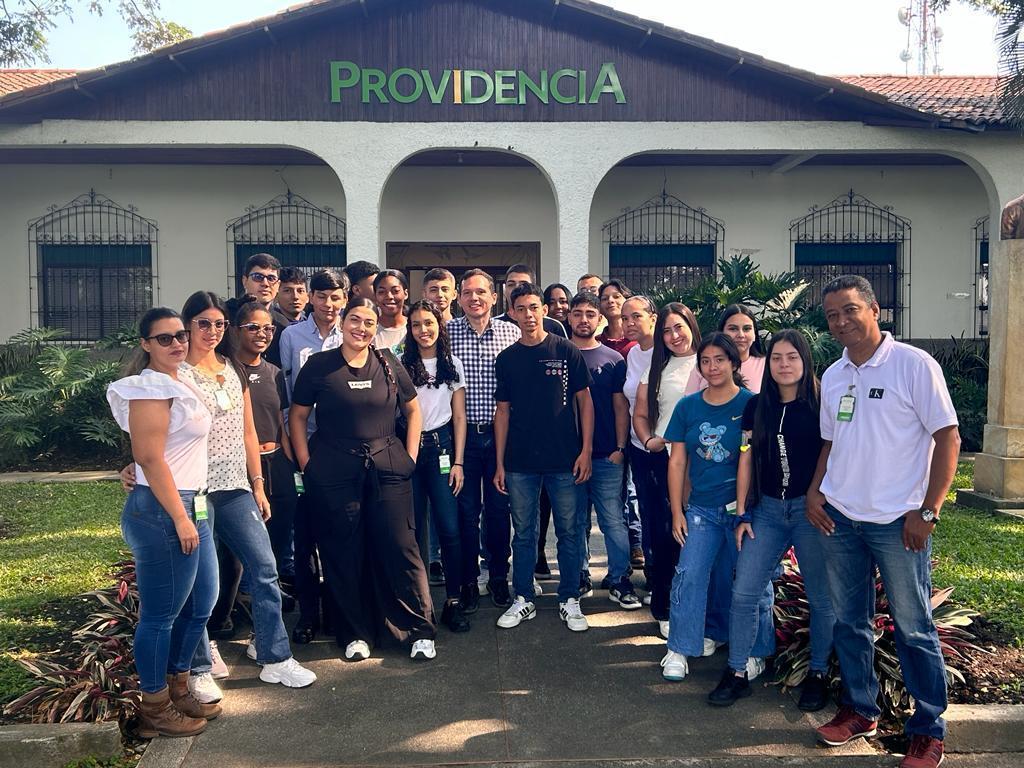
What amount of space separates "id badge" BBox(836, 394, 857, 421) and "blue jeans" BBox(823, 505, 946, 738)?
396mm

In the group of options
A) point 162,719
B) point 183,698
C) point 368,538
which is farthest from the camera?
point 368,538

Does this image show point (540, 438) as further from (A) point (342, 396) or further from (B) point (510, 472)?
(A) point (342, 396)

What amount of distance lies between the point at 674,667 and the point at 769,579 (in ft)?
2.15

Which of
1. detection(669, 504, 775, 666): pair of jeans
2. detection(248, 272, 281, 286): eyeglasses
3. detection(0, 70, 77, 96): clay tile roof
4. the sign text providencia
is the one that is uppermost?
detection(0, 70, 77, 96): clay tile roof

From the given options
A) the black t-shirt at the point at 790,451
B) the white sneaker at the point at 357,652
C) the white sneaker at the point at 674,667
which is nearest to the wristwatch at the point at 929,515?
the black t-shirt at the point at 790,451

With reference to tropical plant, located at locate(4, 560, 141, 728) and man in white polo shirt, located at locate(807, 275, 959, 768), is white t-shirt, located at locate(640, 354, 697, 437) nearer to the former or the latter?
man in white polo shirt, located at locate(807, 275, 959, 768)

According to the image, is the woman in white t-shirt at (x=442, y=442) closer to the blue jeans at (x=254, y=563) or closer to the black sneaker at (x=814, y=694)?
the blue jeans at (x=254, y=563)

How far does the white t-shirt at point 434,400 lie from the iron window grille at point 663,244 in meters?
8.57

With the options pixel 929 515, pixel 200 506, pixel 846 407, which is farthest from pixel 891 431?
pixel 200 506

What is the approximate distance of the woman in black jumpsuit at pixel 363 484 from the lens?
4.58 meters

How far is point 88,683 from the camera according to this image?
402 centimetres

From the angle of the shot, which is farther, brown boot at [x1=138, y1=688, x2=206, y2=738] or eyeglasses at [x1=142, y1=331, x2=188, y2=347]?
brown boot at [x1=138, y1=688, x2=206, y2=738]

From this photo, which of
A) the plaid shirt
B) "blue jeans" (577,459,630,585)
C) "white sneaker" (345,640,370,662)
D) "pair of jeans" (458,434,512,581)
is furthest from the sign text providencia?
"white sneaker" (345,640,370,662)

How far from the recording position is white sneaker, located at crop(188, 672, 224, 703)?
4066mm
